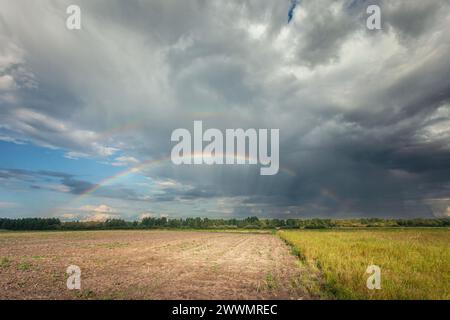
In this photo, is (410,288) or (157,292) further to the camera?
(157,292)

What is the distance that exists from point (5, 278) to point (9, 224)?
6773 inches

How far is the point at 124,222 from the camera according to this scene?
18062cm

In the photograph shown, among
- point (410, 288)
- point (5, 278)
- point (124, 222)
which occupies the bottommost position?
point (124, 222)

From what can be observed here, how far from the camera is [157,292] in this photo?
424 inches

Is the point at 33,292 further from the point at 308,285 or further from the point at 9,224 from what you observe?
the point at 9,224
